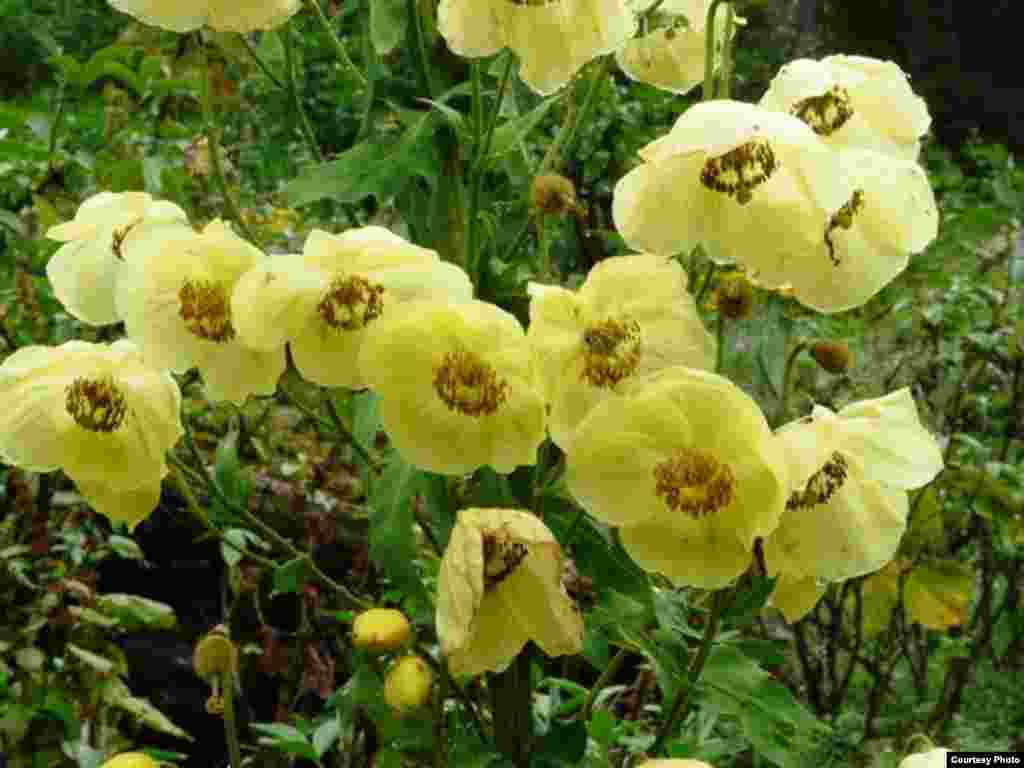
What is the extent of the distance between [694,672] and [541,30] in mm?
520

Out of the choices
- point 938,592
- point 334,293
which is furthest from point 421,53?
point 938,592

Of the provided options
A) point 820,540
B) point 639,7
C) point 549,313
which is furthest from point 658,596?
point 639,7

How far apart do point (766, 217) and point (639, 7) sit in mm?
326

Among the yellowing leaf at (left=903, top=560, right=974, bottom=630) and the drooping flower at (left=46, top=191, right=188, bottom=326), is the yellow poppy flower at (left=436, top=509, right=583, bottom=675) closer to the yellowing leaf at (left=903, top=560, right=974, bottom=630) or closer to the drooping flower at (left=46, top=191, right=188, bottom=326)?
the drooping flower at (left=46, top=191, right=188, bottom=326)

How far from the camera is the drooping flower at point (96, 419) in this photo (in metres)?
0.95

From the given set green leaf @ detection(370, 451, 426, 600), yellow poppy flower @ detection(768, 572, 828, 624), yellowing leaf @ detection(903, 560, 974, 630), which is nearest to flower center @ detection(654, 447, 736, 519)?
yellow poppy flower @ detection(768, 572, 828, 624)

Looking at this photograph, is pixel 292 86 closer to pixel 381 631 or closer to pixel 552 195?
pixel 552 195

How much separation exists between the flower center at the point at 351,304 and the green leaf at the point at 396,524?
0.54 feet

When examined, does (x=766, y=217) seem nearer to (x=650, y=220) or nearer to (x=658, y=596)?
(x=650, y=220)

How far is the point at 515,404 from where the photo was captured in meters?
0.90

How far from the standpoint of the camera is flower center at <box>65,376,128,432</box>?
0.95m

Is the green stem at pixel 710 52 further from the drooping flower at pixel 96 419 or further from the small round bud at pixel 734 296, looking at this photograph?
the drooping flower at pixel 96 419

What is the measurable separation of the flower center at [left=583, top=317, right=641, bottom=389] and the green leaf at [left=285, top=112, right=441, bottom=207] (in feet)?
0.80

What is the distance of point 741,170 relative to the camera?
0.90m
